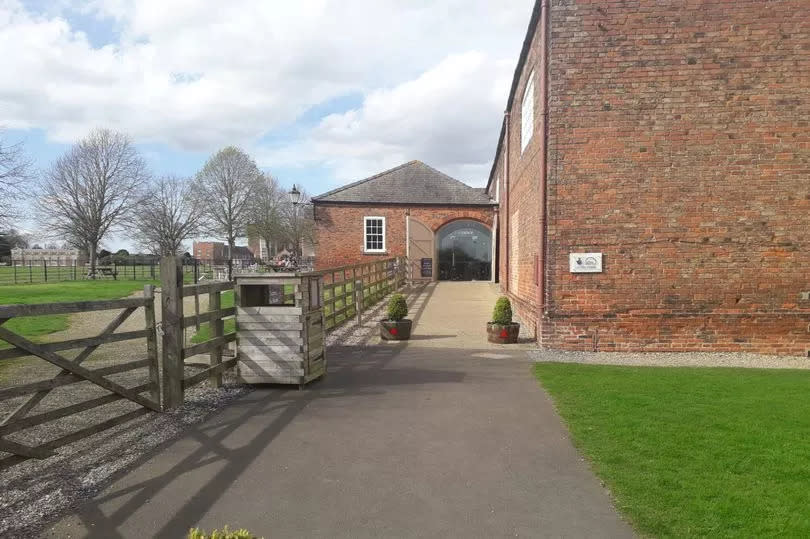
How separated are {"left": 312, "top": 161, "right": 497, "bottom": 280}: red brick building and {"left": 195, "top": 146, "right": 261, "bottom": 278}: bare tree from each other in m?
20.1

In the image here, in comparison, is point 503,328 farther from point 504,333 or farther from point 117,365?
point 117,365

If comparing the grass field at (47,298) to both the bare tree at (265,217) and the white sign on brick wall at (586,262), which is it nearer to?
the white sign on brick wall at (586,262)

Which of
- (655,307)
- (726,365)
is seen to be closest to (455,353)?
(655,307)

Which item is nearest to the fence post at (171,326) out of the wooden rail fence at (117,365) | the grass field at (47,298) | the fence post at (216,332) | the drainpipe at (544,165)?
the wooden rail fence at (117,365)

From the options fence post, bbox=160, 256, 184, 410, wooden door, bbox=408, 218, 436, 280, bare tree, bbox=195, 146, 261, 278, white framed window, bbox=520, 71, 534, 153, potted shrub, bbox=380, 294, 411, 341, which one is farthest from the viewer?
bare tree, bbox=195, 146, 261, 278

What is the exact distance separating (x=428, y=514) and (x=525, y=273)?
9429 millimetres

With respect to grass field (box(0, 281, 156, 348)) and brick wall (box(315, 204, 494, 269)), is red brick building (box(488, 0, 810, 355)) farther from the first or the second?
brick wall (box(315, 204, 494, 269))

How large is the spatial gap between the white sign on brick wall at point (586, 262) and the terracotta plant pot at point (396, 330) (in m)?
3.39

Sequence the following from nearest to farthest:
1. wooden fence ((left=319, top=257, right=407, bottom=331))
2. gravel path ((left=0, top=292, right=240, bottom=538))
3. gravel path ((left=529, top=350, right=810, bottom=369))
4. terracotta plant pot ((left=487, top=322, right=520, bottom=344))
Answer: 1. gravel path ((left=0, top=292, right=240, bottom=538))
2. gravel path ((left=529, top=350, right=810, bottom=369))
3. terracotta plant pot ((left=487, top=322, right=520, bottom=344))
4. wooden fence ((left=319, top=257, right=407, bottom=331))

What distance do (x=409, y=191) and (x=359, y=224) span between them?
9.79ft

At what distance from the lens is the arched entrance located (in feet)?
84.0

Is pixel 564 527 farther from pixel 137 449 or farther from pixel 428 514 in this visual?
pixel 137 449

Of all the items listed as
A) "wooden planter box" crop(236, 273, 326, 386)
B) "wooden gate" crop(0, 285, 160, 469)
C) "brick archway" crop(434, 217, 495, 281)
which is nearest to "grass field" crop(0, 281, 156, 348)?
"wooden planter box" crop(236, 273, 326, 386)

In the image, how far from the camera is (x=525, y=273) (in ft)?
40.7
